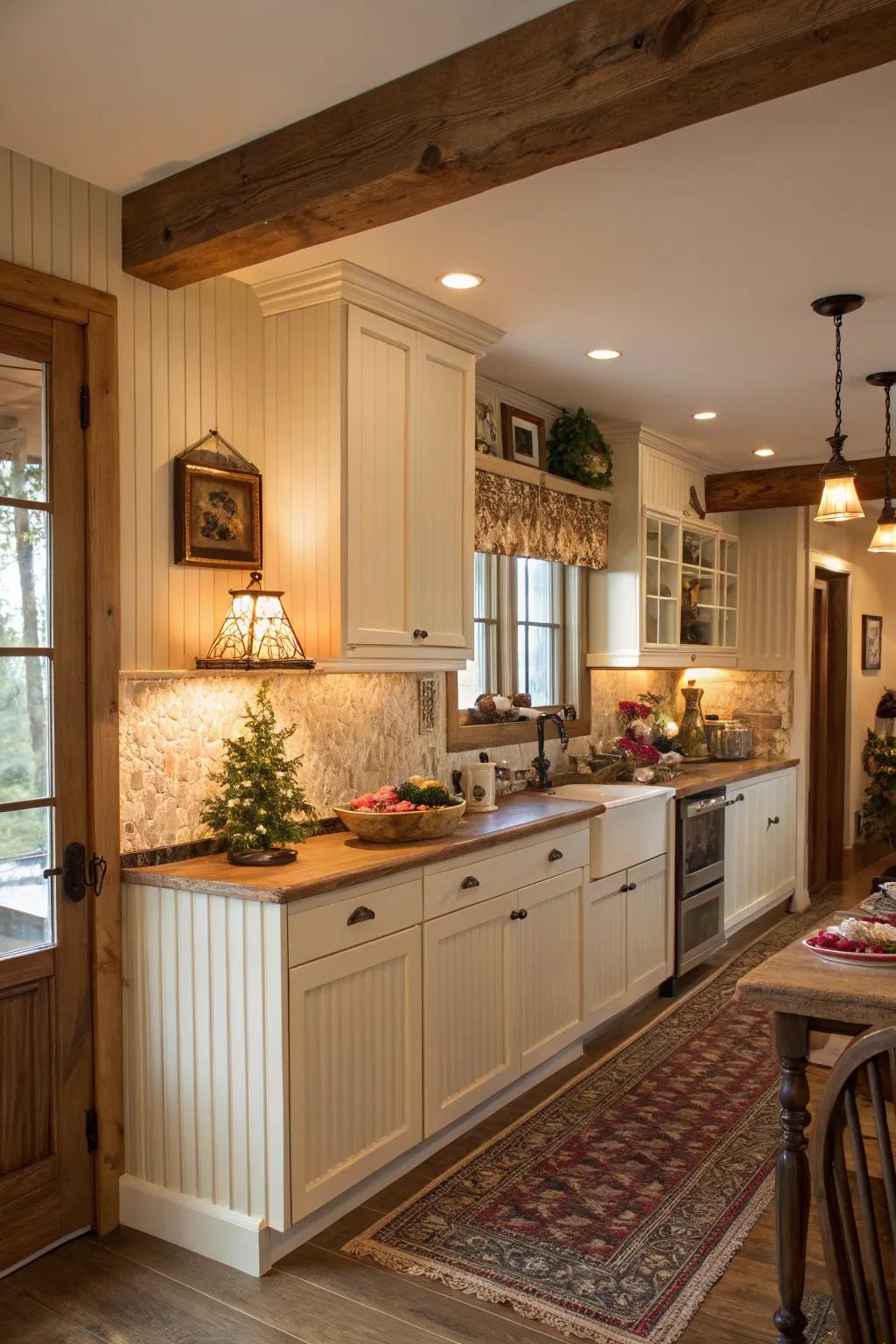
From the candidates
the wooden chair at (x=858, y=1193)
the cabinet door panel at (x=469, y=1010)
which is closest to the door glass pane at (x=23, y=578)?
the cabinet door panel at (x=469, y=1010)

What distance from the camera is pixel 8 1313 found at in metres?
2.41

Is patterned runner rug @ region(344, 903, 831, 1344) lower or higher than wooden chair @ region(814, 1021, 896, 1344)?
lower

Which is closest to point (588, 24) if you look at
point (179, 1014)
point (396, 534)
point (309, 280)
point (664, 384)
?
point (309, 280)

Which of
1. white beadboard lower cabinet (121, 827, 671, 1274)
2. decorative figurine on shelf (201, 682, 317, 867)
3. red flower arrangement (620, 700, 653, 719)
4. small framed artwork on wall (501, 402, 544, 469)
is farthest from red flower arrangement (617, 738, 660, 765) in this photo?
decorative figurine on shelf (201, 682, 317, 867)

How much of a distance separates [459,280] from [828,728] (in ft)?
17.7

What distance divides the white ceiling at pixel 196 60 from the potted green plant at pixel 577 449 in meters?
2.63

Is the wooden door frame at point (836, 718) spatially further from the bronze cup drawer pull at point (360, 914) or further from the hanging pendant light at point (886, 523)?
the bronze cup drawer pull at point (360, 914)

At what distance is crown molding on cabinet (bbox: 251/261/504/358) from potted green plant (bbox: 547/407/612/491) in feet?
4.50

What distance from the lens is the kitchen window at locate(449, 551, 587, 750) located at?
4.50 meters

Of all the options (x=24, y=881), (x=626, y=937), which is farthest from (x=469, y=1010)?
(x=24, y=881)

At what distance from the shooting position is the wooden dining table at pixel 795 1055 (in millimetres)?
2145

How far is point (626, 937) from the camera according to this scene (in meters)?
4.32

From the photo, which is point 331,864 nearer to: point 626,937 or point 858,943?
point 858,943

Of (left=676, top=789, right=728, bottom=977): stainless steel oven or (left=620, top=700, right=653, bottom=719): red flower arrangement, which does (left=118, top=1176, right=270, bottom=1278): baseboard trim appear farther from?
(left=620, top=700, right=653, bottom=719): red flower arrangement
